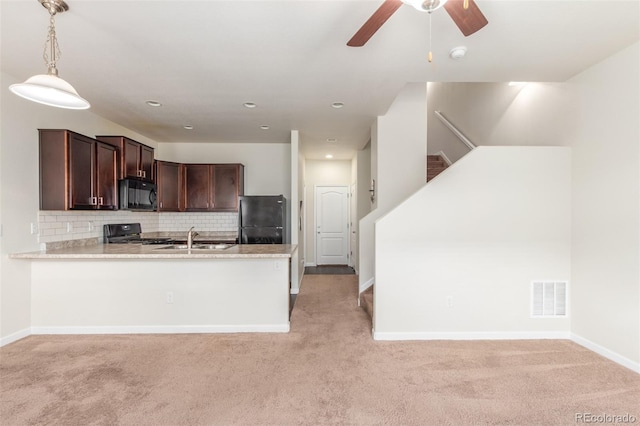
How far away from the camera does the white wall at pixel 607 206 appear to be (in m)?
2.54

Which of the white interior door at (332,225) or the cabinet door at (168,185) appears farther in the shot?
the white interior door at (332,225)

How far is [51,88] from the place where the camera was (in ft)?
5.59

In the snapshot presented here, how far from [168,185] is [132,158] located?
95 centimetres

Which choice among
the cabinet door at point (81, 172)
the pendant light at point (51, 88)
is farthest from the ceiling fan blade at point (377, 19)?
the cabinet door at point (81, 172)

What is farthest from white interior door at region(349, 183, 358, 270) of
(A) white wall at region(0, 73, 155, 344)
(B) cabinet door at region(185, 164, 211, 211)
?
(A) white wall at region(0, 73, 155, 344)

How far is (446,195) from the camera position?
3.20 m

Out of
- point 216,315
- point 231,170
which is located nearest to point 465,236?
point 216,315

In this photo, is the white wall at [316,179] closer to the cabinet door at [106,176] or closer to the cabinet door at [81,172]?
the cabinet door at [106,176]

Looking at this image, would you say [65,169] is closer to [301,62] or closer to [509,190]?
[301,62]

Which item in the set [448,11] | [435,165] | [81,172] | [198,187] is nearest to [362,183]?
[435,165]

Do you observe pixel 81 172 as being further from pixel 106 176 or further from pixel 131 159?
pixel 131 159

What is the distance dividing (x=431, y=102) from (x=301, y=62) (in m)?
4.68

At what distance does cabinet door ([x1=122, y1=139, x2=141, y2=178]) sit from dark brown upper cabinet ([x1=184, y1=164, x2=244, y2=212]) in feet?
3.25

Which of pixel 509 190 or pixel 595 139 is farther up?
pixel 595 139
